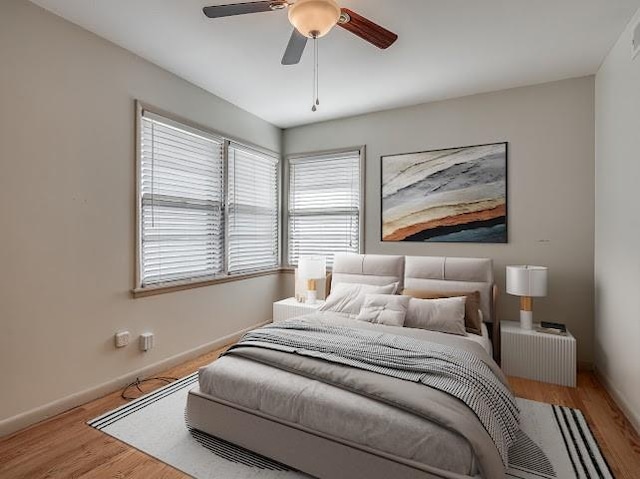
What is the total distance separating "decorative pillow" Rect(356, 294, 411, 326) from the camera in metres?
2.87

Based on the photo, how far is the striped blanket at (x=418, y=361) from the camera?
171 centimetres

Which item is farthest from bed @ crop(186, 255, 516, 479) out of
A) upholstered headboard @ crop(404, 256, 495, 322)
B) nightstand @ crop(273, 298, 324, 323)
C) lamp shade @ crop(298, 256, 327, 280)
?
lamp shade @ crop(298, 256, 327, 280)

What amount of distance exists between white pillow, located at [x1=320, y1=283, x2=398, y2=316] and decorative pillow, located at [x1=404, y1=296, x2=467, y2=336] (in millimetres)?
407

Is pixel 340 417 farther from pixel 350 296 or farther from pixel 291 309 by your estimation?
pixel 291 309

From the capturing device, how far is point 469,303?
299cm

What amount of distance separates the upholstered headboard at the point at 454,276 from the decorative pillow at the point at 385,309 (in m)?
0.50

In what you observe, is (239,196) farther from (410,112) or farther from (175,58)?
(410,112)

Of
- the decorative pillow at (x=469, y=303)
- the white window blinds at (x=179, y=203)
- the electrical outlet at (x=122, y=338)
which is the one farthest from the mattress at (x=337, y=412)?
the decorative pillow at (x=469, y=303)

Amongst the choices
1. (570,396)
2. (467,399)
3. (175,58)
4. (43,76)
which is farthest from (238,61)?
(570,396)

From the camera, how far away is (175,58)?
2912mm

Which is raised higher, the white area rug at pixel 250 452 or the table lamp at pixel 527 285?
the table lamp at pixel 527 285

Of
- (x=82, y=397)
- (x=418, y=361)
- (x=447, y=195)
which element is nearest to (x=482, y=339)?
(x=418, y=361)

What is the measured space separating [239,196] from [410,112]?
7.10ft

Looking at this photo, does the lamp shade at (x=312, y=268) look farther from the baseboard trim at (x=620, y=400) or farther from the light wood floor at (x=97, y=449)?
the baseboard trim at (x=620, y=400)
